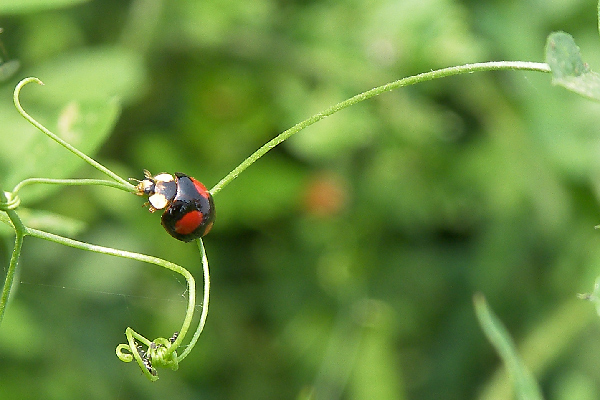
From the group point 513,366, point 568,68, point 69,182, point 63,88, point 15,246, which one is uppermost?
point 63,88

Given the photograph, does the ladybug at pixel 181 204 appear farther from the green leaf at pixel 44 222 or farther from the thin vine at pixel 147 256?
the green leaf at pixel 44 222

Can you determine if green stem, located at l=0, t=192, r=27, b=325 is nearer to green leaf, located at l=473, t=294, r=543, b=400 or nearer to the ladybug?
the ladybug

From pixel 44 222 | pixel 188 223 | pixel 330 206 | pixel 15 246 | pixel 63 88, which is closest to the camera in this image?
pixel 15 246

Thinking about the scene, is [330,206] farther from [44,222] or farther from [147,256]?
[147,256]

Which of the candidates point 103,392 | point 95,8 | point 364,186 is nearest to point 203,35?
point 95,8

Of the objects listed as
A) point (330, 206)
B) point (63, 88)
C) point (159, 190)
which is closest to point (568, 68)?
point (159, 190)

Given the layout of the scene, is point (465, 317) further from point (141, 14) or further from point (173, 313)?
point (141, 14)
